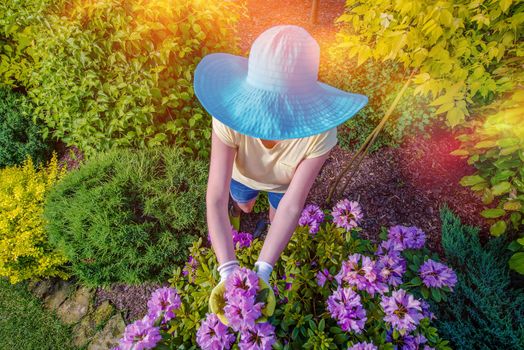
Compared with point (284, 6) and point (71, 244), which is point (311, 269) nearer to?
point (71, 244)

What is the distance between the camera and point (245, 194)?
264cm

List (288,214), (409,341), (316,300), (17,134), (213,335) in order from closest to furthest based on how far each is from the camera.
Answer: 1. (213,335)
2. (409,341)
3. (288,214)
4. (316,300)
5. (17,134)

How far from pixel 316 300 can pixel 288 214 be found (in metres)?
0.52

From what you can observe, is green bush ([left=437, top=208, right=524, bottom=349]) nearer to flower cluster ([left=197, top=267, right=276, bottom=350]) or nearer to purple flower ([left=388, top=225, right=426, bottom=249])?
purple flower ([left=388, top=225, right=426, bottom=249])

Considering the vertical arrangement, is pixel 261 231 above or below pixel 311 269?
below

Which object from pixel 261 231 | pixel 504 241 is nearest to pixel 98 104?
pixel 261 231

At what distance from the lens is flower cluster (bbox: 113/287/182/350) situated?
1295 millimetres

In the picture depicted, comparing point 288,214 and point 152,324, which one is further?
point 288,214

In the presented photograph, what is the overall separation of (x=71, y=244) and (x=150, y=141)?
1072mm

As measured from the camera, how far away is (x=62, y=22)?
8.57 feet

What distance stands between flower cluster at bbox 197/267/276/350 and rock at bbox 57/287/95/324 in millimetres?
2269

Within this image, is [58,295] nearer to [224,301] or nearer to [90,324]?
[90,324]

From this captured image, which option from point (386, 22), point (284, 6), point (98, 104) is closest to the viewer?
point (386, 22)

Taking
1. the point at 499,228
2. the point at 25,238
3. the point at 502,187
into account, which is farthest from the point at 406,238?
the point at 25,238
